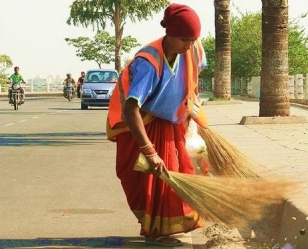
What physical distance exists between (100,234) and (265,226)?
1.27 m

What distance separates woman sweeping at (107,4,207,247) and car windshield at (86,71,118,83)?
30.8m

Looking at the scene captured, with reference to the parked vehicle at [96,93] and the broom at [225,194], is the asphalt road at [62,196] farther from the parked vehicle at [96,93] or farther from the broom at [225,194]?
the parked vehicle at [96,93]

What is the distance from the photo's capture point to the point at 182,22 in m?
6.23

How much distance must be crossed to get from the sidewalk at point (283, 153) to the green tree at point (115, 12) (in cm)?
3722

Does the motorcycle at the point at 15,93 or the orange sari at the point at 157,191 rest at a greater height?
the orange sari at the point at 157,191

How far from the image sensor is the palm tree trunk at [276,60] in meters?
19.7

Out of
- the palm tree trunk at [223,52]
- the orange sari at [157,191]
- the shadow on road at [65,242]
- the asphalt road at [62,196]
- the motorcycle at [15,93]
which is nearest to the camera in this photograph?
the orange sari at [157,191]

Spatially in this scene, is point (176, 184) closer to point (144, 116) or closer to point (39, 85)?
point (144, 116)

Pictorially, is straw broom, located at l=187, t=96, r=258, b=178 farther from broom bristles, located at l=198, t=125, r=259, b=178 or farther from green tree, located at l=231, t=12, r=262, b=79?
green tree, located at l=231, t=12, r=262, b=79

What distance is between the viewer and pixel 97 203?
899 cm

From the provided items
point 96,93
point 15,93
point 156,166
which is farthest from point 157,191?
point 96,93

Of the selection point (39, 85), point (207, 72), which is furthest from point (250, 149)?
point (39, 85)

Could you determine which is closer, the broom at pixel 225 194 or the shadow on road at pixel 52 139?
the broom at pixel 225 194

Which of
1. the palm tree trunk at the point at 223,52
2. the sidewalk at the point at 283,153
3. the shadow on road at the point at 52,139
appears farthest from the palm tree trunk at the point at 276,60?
the palm tree trunk at the point at 223,52
